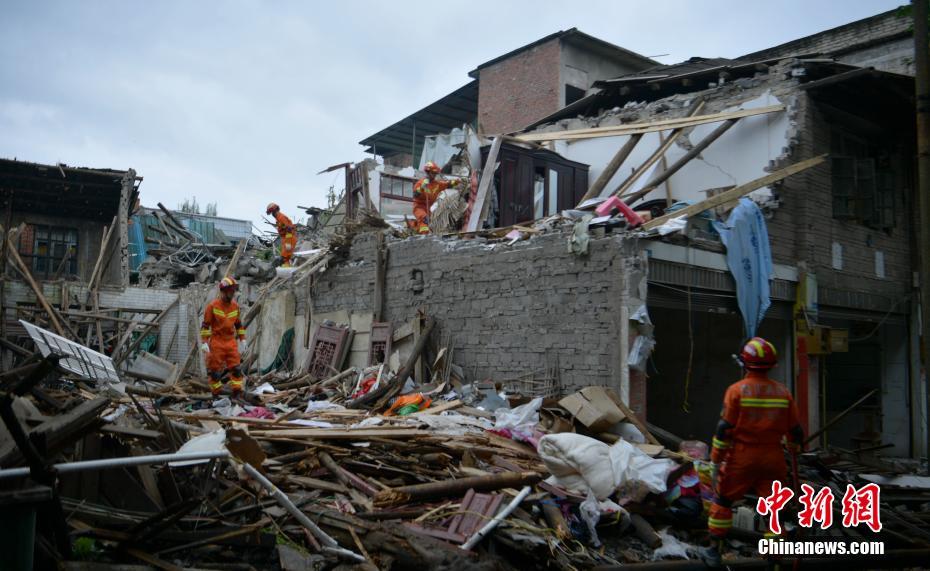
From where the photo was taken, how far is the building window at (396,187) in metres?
19.1

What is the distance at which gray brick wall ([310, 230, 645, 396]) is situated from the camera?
9695 mm

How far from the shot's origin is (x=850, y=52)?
19.2 meters

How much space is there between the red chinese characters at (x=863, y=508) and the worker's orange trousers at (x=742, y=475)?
168 cm

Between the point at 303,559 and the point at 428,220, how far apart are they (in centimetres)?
1015

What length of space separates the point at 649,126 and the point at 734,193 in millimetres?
3227

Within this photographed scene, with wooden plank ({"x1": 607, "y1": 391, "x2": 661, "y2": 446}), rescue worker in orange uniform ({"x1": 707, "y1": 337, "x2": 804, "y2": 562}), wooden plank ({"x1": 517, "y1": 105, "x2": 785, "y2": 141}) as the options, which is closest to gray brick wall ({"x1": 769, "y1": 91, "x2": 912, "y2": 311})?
wooden plank ({"x1": 517, "y1": 105, "x2": 785, "y2": 141})

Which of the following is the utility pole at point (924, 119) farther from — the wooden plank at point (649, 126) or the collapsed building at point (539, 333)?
the wooden plank at point (649, 126)

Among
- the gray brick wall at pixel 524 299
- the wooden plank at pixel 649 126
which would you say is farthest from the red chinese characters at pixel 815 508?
the wooden plank at pixel 649 126

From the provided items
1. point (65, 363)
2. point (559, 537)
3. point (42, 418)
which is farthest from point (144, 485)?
point (65, 363)

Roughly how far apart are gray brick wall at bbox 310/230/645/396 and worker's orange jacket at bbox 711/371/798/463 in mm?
3778

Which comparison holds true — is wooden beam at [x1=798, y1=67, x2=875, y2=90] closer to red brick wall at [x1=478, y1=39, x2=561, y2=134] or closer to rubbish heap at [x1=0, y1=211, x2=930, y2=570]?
rubbish heap at [x1=0, y1=211, x2=930, y2=570]

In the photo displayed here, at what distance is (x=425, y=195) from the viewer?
14.8 m

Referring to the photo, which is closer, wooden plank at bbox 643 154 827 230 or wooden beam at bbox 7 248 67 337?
wooden plank at bbox 643 154 827 230

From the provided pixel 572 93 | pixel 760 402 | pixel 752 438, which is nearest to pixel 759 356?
pixel 760 402
